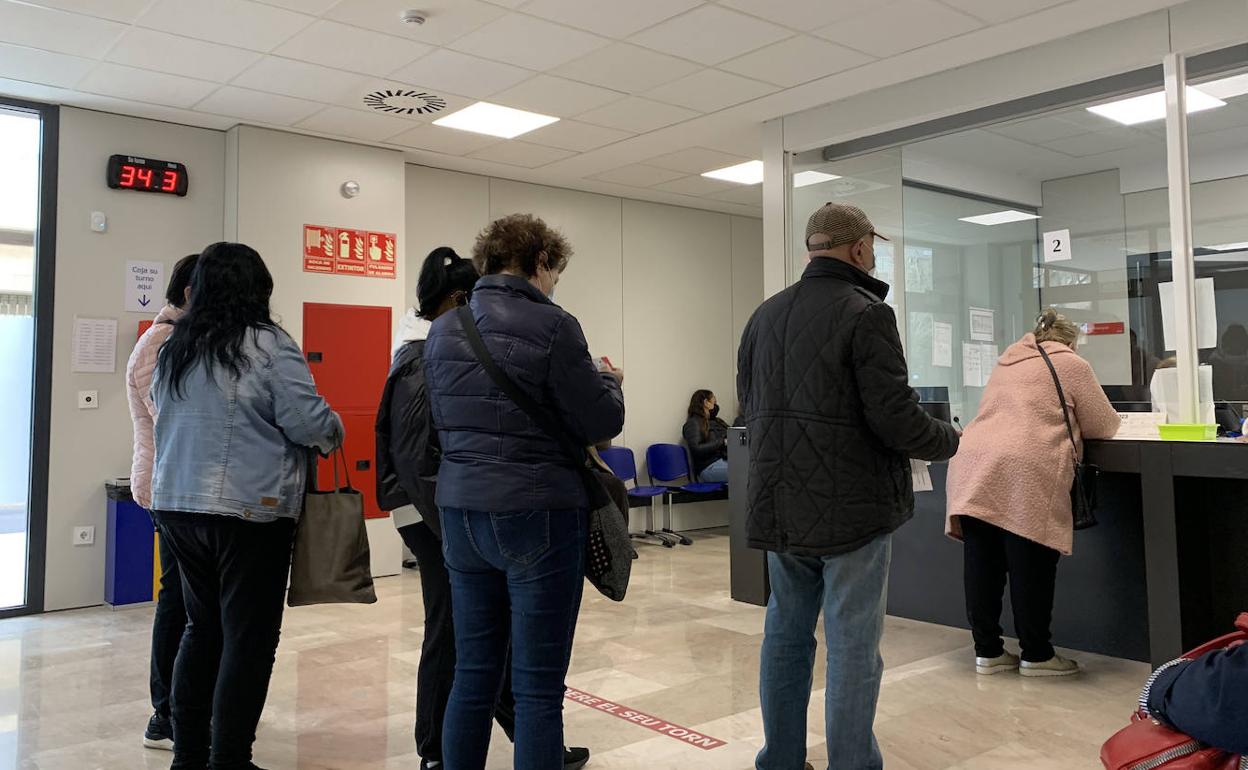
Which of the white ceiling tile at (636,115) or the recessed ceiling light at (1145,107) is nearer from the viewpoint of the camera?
the recessed ceiling light at (1145,107)

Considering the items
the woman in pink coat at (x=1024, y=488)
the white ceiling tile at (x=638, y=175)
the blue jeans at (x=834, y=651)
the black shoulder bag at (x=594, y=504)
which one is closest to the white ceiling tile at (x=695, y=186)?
the white ceiling tile at (x=638, y=175)

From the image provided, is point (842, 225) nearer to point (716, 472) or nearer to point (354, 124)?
point (354, 124)

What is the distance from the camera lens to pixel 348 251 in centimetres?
642

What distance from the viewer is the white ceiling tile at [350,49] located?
452 centimetres

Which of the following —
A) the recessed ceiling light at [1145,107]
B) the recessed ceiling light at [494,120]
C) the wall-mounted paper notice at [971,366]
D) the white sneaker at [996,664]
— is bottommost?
the white sneaker at [996,664]

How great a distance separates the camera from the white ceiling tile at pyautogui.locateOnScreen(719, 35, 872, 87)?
15.6ft

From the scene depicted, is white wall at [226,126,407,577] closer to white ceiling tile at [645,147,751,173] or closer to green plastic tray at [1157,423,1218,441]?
white ceiling tile at [645,147,751,173]

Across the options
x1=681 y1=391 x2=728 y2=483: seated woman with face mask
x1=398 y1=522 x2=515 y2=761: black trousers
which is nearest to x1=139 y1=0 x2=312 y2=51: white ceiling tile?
x1=398 y1=522 x2=515 y2=761: black trousers

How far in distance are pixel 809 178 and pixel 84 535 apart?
4.72 m

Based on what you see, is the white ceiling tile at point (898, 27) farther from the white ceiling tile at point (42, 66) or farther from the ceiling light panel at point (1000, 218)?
the white ceiling tile at point (42, 66)

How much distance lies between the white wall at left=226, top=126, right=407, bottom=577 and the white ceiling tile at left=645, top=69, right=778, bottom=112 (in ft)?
6.95

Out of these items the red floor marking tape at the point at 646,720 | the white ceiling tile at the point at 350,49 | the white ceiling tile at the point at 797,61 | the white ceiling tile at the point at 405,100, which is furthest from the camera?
A: the white ceiling tile at the point at 405,100

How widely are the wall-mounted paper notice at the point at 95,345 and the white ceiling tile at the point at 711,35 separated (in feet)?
11.4

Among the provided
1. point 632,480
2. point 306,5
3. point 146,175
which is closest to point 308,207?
point 146,175
